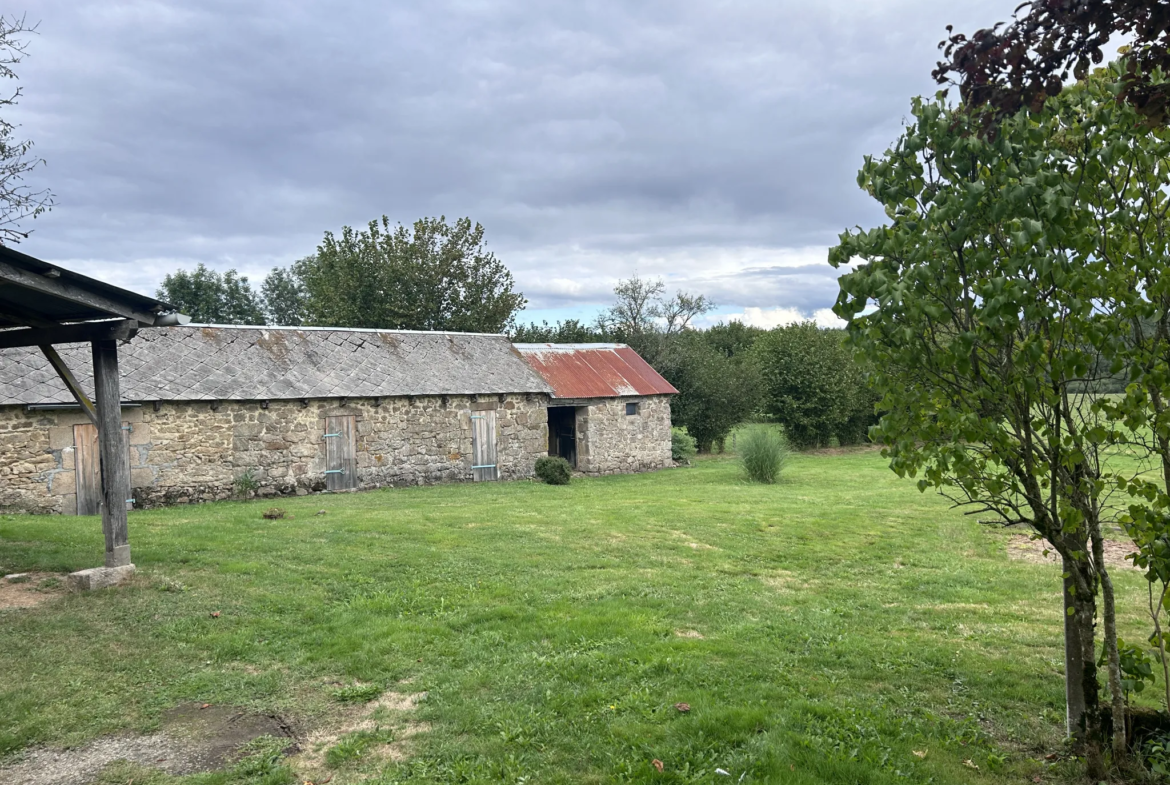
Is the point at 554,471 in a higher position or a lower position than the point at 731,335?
lower

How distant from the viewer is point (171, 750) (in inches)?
170

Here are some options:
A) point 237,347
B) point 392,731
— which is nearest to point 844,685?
point 392,731

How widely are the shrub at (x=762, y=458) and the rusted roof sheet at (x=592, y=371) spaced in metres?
4.84

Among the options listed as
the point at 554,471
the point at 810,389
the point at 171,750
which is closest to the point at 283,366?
the point at 554,471

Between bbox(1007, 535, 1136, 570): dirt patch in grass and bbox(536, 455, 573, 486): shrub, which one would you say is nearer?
bbox(1007, 535, 1136, 570): dirt patch in grass

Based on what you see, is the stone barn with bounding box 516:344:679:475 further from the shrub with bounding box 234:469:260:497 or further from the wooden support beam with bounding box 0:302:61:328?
the wooden support beam with bounding box 0:302:61:328

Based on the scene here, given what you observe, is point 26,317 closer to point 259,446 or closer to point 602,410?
point 259,446

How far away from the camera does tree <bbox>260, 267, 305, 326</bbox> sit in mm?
57312

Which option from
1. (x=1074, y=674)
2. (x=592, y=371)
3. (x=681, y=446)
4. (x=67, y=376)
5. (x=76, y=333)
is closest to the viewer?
(x=1074, y=674)

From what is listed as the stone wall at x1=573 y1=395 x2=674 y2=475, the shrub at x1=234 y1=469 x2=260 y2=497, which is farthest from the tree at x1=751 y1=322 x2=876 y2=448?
the shrub at x1=234 y1=469 x2=260 y2=497

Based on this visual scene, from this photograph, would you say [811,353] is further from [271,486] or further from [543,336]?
[271,486]

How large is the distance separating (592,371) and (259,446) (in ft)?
36.7

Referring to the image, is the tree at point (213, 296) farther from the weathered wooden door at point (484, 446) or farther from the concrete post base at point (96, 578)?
the concrete post base at point (96, 578)

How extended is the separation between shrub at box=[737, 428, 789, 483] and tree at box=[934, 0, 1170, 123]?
17.0 meters
